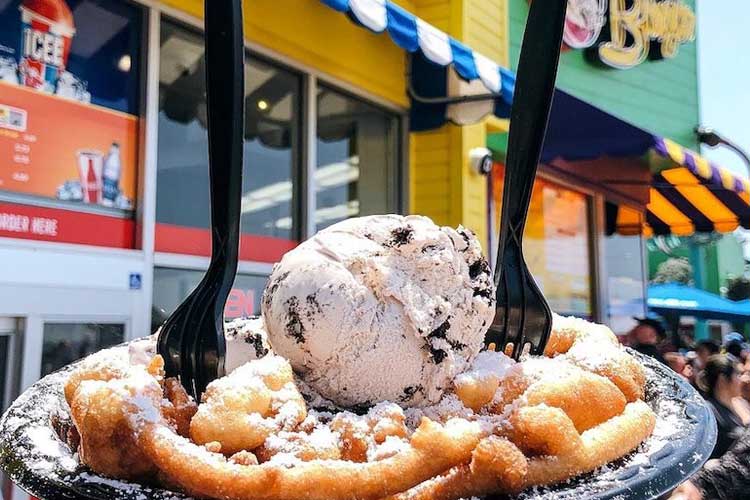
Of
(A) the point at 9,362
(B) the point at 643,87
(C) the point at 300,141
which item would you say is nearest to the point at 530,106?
(A) the point at 9,362

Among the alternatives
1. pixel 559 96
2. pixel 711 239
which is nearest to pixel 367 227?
pixel 559 96

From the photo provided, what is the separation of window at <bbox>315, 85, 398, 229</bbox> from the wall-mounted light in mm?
1569

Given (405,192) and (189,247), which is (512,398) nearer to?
(189,247)

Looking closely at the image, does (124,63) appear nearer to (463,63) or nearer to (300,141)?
(300,141)

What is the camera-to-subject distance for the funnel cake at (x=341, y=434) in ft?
2.67

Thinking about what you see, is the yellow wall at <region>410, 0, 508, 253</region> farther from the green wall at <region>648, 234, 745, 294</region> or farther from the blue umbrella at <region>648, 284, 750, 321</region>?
the green wall at <region>648, 234, 745, 294</region>

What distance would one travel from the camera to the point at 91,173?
3457 millimetres

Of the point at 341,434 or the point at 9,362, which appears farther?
the point at 9,362

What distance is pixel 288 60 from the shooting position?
4.63 meters

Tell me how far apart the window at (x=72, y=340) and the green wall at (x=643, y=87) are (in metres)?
4.55

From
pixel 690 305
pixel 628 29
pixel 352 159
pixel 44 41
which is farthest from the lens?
pixel 690 305

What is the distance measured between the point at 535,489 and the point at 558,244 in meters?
6.93

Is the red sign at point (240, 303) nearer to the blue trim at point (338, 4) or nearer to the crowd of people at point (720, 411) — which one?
the blue trim at point (338, 4)

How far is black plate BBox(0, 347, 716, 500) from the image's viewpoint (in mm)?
843
